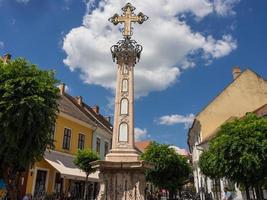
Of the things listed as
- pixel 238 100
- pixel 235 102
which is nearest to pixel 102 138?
pixel 235 102

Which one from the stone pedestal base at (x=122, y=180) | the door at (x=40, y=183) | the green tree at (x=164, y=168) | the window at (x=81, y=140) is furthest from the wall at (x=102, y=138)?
the stone pedestal base at (x=122, y=180)

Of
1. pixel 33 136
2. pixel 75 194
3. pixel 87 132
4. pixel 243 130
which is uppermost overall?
pixel 87 132

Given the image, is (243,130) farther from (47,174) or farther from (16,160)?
(47,174)

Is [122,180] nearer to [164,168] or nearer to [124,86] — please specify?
[124,86]

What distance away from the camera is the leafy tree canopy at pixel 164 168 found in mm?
20547

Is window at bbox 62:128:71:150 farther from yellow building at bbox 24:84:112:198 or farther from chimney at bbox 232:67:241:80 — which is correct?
chimney at bbox 232:67:241:80

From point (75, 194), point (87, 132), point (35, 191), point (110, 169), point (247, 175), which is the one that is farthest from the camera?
point (87, 132)

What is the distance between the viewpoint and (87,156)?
20688 millimetres

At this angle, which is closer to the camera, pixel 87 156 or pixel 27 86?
pixel 27 86

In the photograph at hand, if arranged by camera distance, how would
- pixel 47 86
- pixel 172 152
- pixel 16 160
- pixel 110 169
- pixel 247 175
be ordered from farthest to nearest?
1. pixel 172 152
2. pixel 247 175
3. pixel 47 86
4. pixel 16 160
5. pixel 110 169

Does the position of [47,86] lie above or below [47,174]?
above

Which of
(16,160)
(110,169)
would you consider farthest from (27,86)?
(110,169)

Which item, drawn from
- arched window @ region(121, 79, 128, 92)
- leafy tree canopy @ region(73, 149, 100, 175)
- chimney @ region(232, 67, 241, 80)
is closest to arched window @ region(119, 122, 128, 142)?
arched window @ region(121, 79, 128, 92)

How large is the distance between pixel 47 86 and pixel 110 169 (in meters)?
4.56
